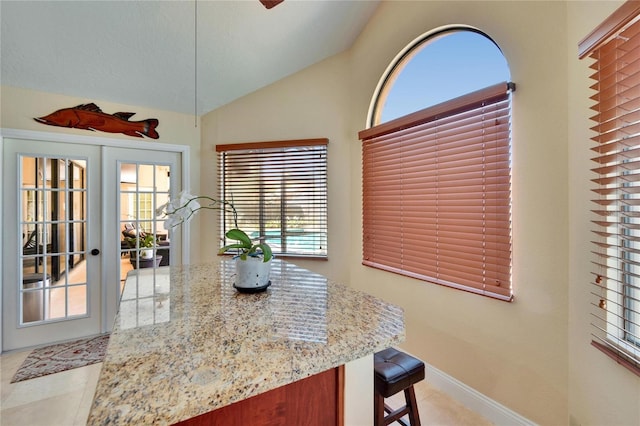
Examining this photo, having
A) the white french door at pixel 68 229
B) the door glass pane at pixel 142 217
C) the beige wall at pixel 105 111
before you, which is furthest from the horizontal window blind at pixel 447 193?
the white french door at pixel 68 229

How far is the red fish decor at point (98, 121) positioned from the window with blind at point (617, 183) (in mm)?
3530

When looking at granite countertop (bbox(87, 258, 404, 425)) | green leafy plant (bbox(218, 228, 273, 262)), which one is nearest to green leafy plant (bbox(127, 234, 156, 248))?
granite countertop (bbox(87, 258, 404, 425))

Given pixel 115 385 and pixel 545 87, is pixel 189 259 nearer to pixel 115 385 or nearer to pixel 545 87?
pixel 115 385

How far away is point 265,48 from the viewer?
263 centimetres

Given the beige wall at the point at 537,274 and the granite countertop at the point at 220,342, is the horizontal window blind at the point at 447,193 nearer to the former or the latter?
the beige wall at the point at 537,274

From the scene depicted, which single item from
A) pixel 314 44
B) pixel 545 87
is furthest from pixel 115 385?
pixel 314 44

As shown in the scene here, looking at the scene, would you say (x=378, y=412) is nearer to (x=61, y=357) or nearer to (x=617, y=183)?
(x=617, y=183)

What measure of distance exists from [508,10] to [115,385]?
2.47 meters

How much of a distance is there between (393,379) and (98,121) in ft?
11.2

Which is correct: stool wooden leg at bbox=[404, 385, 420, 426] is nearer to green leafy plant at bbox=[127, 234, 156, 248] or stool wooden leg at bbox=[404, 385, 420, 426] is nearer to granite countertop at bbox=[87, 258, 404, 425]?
granite countertop at bbox=[87, 258, 404, 425]

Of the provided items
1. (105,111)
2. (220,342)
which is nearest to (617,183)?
(220,342)

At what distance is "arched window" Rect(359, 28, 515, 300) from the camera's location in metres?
1.75

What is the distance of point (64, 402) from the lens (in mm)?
1961

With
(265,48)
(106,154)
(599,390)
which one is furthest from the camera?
(106,154)
